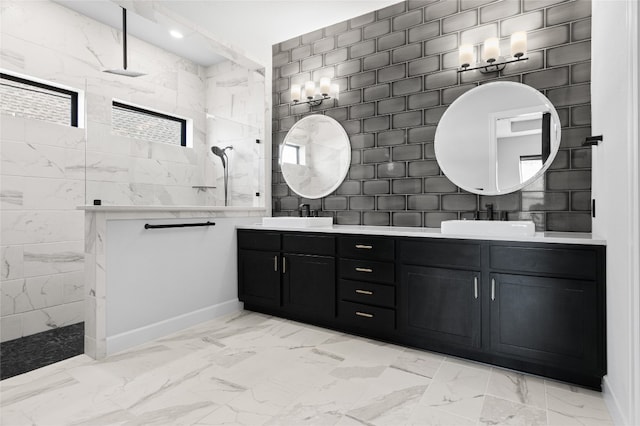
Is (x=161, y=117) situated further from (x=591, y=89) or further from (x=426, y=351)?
(x=591, y=89)

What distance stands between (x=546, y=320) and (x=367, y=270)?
3.87ft

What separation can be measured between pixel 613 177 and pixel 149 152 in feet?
11.0

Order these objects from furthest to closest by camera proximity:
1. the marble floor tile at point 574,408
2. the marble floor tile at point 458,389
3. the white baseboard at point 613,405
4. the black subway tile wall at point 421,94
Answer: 1. the black subway tile wall at point 421,94
2. the marble floor tile at point 458,389
3. the marble floor tile at point 574,408
4. the white baseboard at point 613,405

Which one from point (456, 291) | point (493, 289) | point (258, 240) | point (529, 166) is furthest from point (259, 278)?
point (529, 166)

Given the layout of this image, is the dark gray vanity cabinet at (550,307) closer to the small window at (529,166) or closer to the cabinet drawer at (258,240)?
the small window at (529,166)

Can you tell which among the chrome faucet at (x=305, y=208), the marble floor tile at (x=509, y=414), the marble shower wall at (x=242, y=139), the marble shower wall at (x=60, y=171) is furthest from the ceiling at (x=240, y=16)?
the marble floor tile at (x=509, y=414)

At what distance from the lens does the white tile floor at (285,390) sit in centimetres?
174

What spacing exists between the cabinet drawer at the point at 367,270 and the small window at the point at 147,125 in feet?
7.00

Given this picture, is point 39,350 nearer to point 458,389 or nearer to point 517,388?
point 458,389

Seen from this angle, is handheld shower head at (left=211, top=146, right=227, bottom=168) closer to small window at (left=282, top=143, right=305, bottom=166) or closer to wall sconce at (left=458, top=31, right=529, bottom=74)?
small window at (left=282, top=143, right=305, bottom=166)

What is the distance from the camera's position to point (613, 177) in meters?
Answer: 1.76

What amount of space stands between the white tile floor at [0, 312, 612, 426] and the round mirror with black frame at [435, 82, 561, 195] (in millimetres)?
1407

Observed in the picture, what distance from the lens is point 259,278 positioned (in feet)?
11.0

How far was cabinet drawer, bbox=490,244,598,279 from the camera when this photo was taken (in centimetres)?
198
